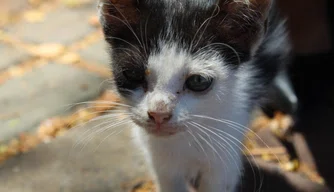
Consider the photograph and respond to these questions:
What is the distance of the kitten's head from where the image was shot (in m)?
1.36

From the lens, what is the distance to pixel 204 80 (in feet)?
4.58

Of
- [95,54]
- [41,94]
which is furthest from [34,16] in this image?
[41,94]

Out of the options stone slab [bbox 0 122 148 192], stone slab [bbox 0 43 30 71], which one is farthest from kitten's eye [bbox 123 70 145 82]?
stone slab [bbox 0 43 30 71]

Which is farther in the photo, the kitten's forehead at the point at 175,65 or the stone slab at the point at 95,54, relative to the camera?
the stone slab at the point at 95,54

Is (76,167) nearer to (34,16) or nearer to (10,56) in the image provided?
(10,56)

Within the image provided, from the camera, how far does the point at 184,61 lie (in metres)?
1.38

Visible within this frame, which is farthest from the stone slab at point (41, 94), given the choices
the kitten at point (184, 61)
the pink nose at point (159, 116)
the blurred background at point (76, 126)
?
the pink nose at point (159, 116)

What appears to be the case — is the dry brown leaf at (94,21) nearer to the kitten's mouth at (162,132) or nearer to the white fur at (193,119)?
the white fur at (193,119)

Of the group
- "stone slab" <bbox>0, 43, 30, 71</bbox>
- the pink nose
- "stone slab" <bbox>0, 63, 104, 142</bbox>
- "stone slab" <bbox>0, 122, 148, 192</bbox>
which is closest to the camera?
the pink nose

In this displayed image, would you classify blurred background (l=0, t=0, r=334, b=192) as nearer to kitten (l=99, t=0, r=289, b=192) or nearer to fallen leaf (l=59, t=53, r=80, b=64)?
fallen leaf (l=59, t=53, r=80, b=64)

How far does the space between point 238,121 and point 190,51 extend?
351 millimetres

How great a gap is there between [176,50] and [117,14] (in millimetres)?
203

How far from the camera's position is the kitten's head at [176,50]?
1358mm

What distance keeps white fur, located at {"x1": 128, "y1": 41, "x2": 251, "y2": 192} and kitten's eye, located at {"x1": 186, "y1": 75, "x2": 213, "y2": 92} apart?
14 mm
